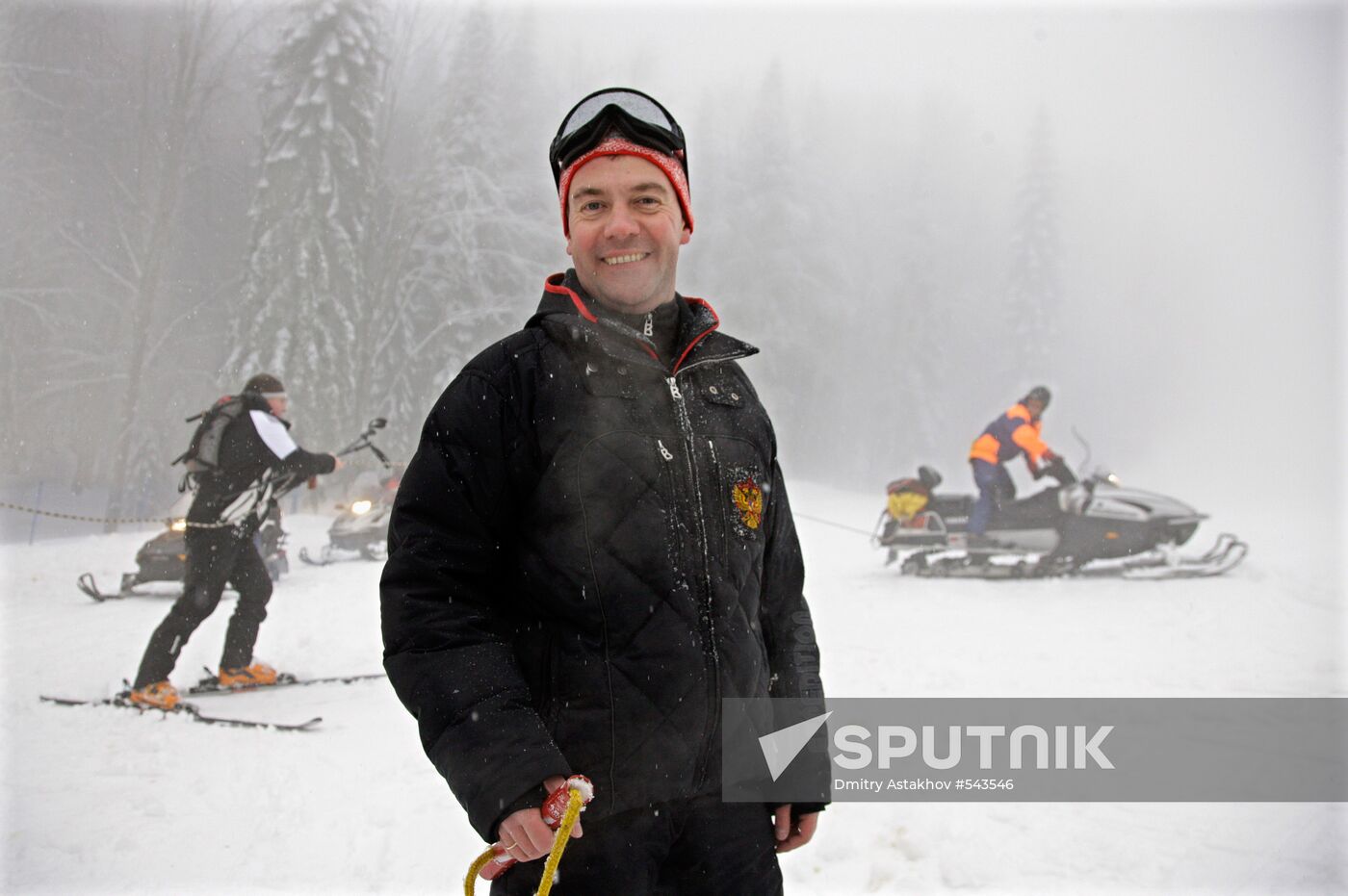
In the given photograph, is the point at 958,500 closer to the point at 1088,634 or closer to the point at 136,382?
the point at 1088,634

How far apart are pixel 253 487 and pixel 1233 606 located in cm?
840

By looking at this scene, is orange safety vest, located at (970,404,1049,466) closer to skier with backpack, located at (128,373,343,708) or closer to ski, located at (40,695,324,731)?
skier with backpack, located at (128,373,343,708)

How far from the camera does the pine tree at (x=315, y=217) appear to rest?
45.0 feet

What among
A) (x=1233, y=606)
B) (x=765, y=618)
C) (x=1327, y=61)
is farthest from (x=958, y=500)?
(x=765, y=618)

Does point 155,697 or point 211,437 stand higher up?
point 211,437

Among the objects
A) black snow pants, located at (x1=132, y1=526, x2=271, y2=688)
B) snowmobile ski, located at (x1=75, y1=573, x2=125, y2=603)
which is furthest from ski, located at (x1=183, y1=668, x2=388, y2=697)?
snowmobile ski, located at (x1=75, y1=573, x2=125, y2=603)

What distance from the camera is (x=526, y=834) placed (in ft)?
3.65

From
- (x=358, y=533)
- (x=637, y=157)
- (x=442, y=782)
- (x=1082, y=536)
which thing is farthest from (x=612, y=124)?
(x=358, y=533)

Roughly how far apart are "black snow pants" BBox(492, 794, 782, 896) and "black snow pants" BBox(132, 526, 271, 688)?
4645 mm

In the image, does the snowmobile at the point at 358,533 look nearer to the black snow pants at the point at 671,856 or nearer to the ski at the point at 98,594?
the ski at the point at 98,594

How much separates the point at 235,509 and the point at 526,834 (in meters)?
4.95

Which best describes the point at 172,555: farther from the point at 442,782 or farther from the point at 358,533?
the point at 442,782

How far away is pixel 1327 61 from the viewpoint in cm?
621

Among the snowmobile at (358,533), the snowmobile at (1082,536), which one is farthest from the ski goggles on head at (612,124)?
the snowmobile at (358,533)
